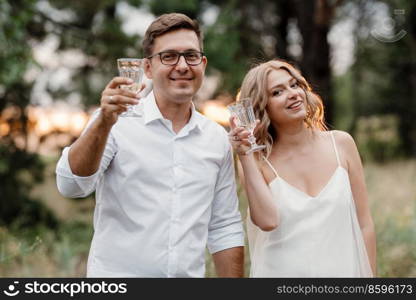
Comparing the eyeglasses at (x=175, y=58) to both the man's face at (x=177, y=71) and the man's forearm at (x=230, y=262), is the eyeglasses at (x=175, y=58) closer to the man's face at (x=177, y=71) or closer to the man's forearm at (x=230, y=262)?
the man's face at (x=177, y=71)

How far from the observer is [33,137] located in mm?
11750

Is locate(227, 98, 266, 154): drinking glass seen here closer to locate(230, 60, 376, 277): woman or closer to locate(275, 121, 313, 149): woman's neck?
locate(230, 60, 376, 277): woman

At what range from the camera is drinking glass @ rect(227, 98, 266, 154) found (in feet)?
9.54

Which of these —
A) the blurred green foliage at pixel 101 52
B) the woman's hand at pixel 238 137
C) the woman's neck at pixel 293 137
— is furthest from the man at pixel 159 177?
the blurred green foliage at pixel 101 52

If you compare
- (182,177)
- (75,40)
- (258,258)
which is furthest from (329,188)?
(75,40)

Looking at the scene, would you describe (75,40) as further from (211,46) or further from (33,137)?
(211,46)

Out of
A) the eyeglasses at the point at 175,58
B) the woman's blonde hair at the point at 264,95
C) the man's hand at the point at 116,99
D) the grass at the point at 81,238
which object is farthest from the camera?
the grass at the point at 81,238

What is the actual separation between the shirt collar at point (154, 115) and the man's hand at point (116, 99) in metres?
0.44

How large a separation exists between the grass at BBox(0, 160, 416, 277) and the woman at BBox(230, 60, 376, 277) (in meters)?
1.39

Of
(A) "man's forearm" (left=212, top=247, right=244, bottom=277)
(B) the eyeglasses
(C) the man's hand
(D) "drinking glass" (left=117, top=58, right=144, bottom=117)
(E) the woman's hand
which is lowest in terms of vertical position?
(A) "man's forearm" (left=212, top=247, right=244, bottom=277)

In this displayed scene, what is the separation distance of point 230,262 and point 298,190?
517 mm

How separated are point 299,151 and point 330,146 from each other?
Result: 17 centimetres

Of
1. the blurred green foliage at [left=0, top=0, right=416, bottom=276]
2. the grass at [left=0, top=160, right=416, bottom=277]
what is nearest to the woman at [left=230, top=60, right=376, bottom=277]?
the grass at [left=0, top=160, right=416, bottom=277]

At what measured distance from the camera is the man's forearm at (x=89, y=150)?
2482 millimetres
